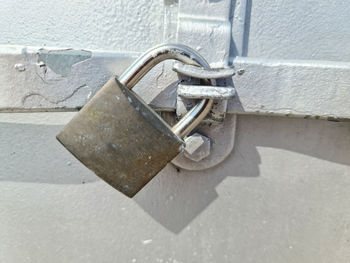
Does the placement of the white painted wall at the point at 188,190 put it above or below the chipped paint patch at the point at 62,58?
below

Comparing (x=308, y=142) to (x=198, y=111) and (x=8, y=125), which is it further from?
(x=8, y=125)

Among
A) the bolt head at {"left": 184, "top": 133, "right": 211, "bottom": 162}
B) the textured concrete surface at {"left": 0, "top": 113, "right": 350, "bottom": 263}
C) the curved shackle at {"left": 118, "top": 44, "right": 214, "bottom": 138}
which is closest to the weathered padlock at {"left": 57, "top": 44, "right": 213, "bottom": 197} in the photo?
the curved shackle at {"left": 118, "top": 44, "right": 214, "bottom": 138}

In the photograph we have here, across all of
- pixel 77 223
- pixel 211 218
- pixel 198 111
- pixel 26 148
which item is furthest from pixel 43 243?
pixel 198 111

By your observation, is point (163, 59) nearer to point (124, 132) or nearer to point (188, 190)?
point (124, 132)

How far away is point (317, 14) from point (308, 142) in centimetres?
33

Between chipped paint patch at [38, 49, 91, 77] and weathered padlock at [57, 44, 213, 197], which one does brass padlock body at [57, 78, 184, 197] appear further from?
chipped paint patch at [38, 49, 91, 77]

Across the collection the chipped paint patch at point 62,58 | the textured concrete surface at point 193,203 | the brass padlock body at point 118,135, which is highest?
the chipped paint patch at point 62,58

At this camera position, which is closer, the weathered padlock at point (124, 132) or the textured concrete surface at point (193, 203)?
the weathered padlock at point (124, 132)

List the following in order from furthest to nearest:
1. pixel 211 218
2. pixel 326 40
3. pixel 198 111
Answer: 1. pixel 211 218
2. pixel 326 40
3. pixel 198 111

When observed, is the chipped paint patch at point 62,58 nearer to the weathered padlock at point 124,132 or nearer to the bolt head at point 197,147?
the weathered padlock at point 124,132

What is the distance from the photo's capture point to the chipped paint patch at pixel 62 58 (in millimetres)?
544

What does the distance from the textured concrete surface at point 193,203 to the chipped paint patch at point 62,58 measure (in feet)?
0.55

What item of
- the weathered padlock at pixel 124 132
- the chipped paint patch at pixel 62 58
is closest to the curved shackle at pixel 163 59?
the weathered padlock at pixel 124 132

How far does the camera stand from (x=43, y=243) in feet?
2.47
